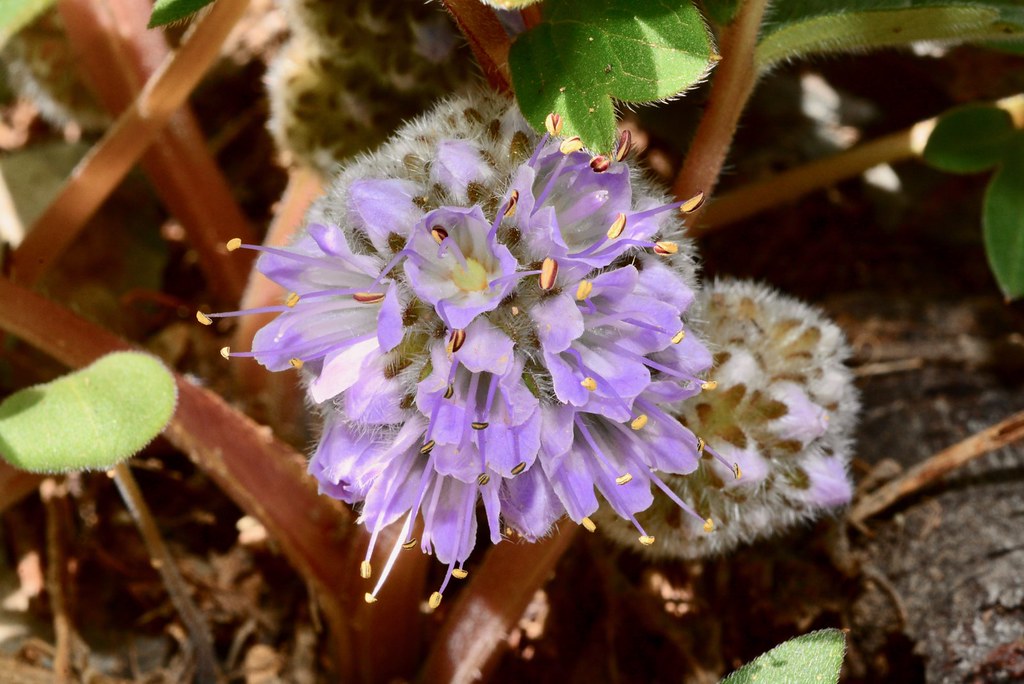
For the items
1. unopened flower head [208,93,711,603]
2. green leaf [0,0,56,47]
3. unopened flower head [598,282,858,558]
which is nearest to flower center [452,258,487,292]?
unopened flower head [208,93,711,603]

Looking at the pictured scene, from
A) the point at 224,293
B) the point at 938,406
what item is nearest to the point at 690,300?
the point at 938,406

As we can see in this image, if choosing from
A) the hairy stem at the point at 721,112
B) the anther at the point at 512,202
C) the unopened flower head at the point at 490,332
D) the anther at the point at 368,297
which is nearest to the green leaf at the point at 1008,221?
the hairy stem at the point at 721,112

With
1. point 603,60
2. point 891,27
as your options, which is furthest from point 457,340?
point 891,27

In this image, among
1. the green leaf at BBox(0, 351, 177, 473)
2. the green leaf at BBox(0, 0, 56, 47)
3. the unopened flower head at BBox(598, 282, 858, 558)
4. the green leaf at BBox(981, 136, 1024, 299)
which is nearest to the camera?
the green leaf at BBox(0, 0, 56, 47)

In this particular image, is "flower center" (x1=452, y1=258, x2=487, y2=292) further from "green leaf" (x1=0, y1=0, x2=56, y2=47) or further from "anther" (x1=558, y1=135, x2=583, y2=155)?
"green leaf" (x1=0, y1=0, x2=56, y2=47)

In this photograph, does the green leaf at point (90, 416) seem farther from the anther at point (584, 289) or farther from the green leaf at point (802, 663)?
the green leaf at point (802, 663)

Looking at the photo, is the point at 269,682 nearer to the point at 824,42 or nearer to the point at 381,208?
the point at 381,208

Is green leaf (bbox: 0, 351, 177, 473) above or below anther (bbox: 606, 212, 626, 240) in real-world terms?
above
